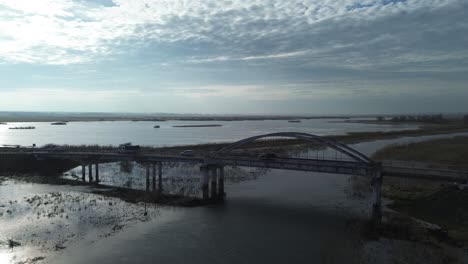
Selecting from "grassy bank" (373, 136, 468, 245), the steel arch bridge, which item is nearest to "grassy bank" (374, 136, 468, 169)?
"grassy bank" (373, 136, 468, 245)

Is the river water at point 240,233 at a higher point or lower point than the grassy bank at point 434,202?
lower

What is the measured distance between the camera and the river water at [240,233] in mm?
25734

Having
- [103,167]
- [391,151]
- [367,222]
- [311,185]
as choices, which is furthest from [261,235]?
[391,151]

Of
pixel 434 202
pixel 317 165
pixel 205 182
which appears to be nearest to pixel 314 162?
pixel 317 165

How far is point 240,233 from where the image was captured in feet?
101

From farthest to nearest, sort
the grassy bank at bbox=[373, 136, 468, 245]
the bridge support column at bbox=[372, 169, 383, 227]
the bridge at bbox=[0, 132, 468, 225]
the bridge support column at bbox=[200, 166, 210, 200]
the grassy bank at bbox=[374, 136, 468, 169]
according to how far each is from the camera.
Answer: the grassy bank at bbox=[374, 136, 468, 169]
the bridge support column at bbox=[200, 166, 210, 200]
the bridge at bbox=[0, 132, 468, 225]
the bridge support column at bbox=[372, 169, 383, 227]
the grassy bank at bbox=[373, 136, 468, 245]

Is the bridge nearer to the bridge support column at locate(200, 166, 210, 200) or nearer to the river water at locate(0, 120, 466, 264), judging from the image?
the bridge support column at locate(200, 166, 210, 200)

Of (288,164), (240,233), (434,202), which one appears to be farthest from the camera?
(288,164)

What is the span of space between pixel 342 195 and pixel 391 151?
3971 cm

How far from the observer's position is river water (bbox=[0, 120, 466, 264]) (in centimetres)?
2573

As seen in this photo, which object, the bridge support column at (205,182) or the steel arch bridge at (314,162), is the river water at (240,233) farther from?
the steel arch bridge at (314,162)

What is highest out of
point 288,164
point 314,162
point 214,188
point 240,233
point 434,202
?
point 314,162

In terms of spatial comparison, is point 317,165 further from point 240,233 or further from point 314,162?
point 240,233

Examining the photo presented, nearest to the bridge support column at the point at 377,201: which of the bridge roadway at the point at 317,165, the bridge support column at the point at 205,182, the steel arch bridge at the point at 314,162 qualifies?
the steel arch bridge at the point at 314,162
